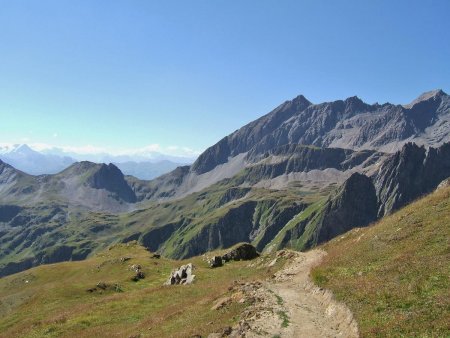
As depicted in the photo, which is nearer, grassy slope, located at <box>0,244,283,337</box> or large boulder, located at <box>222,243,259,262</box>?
grassy slope, located at <box>0,244,283,337</box>

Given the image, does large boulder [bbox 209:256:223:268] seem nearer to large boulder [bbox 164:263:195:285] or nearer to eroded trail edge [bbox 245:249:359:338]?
large boulder [bbox 164:263:195:285]

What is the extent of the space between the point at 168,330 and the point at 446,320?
2047 cm

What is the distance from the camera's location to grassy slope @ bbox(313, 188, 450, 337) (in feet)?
75.8

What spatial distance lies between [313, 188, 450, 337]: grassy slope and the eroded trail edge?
917 mm

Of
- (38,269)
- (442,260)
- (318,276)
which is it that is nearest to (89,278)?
(38,269)

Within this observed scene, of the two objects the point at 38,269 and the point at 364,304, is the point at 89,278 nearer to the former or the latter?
the point at 38,269

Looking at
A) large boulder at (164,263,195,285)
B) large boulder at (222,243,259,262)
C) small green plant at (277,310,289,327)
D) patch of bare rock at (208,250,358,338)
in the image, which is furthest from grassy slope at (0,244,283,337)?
small green plant at (277,310,289,327)

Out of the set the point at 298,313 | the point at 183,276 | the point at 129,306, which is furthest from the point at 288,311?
the point at 183,276

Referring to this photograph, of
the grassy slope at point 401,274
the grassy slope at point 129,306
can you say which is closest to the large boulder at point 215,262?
the grassy slope at point 129,306

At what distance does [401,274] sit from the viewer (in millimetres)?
30359

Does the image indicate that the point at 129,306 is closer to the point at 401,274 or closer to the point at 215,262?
the point at 215,262

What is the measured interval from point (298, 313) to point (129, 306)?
23.2 m

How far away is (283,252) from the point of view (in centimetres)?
5744

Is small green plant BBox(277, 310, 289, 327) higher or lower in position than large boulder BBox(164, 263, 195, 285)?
higher
